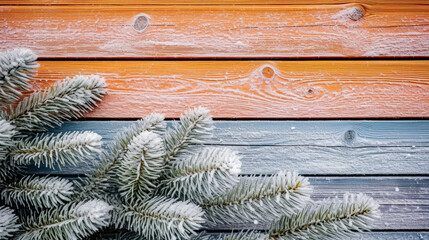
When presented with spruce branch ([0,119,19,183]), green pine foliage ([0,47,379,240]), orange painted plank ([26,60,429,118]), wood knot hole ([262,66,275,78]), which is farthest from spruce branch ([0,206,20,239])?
wood knot hole ([262,66,275,78])

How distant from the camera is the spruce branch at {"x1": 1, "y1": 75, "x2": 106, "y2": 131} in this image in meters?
0.85

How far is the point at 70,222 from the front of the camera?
660 mm

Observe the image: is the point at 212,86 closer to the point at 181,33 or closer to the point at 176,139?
the point at 181,33

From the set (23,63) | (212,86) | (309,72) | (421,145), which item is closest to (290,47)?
(309,72)

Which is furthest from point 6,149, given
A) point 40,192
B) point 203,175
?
point 203,175

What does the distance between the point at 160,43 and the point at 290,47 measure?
1.38 feet

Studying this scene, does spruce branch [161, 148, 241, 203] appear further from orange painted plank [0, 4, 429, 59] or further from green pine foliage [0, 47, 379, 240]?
orange painted plank [0, 4, 429, 59]

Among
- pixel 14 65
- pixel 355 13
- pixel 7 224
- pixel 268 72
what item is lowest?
pixel 7 224

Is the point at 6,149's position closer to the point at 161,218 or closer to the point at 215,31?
the point at 161,218

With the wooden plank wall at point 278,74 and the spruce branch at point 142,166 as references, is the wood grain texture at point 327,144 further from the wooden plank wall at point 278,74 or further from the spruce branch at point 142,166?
the spruce branch at point 142,166

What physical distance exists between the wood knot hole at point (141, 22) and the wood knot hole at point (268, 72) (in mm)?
404

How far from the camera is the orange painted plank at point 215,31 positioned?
1.07 meters

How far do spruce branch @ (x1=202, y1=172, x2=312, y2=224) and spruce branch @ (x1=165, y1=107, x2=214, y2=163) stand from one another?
14 cm

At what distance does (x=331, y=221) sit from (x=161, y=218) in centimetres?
34
